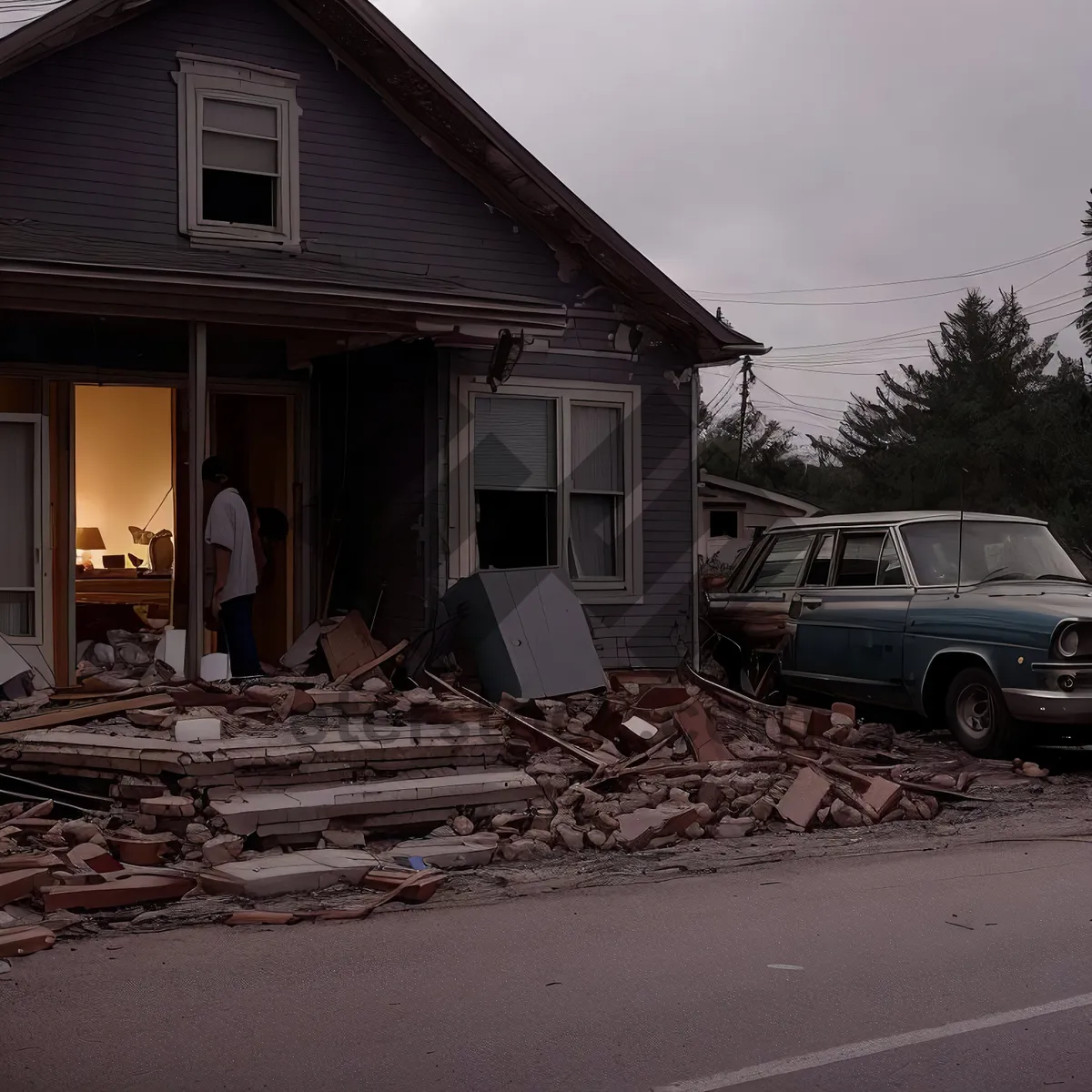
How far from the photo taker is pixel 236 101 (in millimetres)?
12492

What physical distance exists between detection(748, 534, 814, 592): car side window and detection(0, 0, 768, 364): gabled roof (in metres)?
1.90

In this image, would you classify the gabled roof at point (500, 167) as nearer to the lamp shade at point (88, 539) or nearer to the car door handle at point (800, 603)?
the car door handle at point (800, 603)

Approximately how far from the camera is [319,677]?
11.2 meters

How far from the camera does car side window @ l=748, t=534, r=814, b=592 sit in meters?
13.2

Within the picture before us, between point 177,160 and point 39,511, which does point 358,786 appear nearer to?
point 39,511

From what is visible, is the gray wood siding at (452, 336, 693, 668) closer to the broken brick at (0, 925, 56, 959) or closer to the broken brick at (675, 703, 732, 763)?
the broken brick at (675, 703, 732, 763)

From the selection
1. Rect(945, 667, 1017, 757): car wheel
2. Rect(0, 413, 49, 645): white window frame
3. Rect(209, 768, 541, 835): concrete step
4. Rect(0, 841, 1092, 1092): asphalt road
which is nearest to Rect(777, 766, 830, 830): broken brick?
Rect(209, 768, 541, 835): concrete step

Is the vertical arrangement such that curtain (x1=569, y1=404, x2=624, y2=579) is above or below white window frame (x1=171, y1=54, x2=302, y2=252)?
below

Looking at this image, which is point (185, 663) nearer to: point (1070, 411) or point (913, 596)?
point (913, 596)

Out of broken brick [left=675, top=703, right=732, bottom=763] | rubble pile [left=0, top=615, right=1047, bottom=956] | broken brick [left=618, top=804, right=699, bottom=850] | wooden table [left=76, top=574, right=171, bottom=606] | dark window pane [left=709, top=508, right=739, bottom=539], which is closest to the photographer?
rubble pile [left=0, top=615, right=1047, bottom=956]

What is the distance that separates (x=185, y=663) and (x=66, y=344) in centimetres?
319

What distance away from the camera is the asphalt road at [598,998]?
4344 millimetres

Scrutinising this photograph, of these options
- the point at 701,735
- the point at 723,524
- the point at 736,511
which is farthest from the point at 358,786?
the point at 723,524

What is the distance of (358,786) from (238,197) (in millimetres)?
6508
